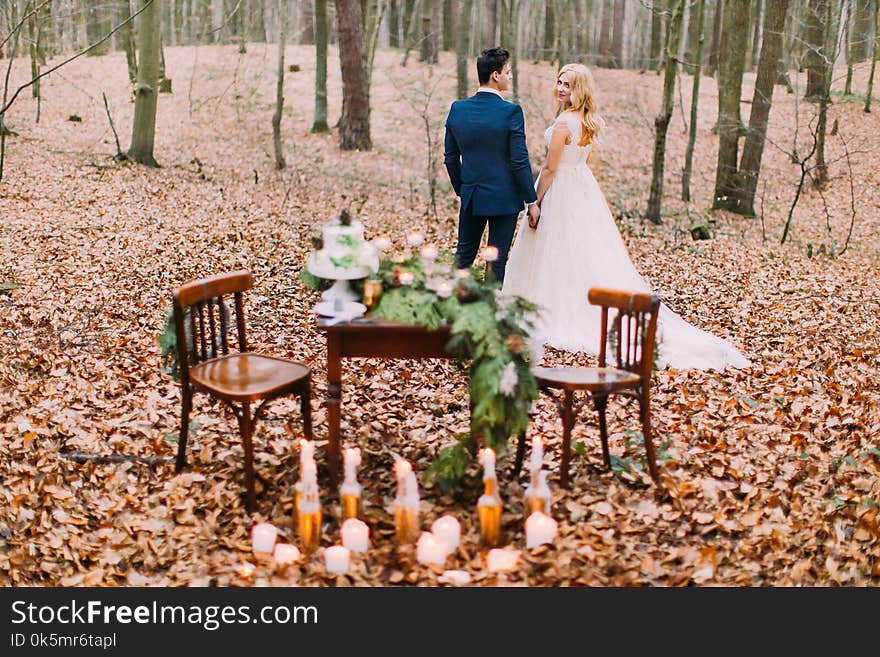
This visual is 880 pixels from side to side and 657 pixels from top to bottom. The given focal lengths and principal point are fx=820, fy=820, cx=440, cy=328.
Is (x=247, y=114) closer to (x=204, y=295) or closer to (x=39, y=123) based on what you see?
(x=39, y=123)

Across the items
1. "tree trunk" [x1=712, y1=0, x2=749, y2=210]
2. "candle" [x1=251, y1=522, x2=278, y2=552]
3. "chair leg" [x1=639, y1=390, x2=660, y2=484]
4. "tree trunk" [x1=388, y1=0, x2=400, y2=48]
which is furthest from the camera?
"tree trunk" [x1=388, y1=0, x2=400, y2=48]

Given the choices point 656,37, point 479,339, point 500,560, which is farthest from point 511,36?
point 500,560

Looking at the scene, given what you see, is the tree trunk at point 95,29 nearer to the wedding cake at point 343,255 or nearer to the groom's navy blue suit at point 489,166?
the groom's navy blue suit at point 489,166

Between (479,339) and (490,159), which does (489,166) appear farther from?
(479,339)

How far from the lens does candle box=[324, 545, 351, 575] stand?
154 inches

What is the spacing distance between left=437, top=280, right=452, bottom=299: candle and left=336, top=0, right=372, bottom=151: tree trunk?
13198 millimetres

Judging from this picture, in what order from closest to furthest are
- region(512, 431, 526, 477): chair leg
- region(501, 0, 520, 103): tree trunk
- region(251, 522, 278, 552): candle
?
region(251, 522, 278, 552): candle < region(512, 431, 526, 477): chair leg < region(501, 0, 520, 103): tree trunk

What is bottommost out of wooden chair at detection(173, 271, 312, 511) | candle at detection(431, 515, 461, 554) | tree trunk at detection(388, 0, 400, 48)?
candle at detection(431, 515, 461, 554)

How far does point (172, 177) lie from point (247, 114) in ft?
24.8

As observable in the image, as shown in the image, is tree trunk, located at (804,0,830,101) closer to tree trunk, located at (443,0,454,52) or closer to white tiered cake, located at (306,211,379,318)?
tree trunk, located at (443,0,454,52)

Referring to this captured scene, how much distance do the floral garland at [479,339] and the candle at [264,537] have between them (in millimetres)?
965

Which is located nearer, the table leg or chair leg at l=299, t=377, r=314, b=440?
the table leg

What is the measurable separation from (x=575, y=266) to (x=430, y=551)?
12.6 feet

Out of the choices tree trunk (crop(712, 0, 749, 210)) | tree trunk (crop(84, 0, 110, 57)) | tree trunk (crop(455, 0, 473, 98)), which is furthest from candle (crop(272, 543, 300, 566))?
tree trunk (crop(84, 0, 110, 57))
